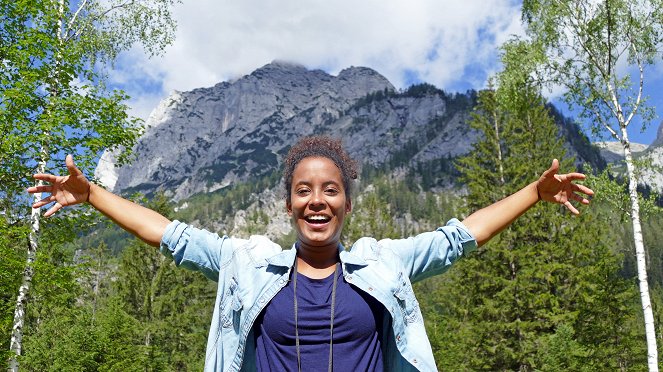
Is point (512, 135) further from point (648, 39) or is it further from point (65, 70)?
point (65, 70)

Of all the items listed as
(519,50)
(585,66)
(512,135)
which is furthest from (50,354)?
(512,135)

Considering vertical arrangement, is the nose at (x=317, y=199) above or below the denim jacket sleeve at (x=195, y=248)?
above

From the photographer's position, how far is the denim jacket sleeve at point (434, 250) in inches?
96.3

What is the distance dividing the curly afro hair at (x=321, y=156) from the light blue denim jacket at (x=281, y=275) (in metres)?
0.32

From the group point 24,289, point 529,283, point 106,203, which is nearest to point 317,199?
point 106,203

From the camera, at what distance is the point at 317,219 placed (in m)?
2.31

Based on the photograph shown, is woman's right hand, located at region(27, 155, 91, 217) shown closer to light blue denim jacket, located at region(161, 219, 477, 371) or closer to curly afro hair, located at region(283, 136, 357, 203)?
light blue denim jacket, located at region(161, 219, 477, 371)

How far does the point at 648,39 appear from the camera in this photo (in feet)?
45.0

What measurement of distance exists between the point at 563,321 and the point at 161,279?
54.7 ft

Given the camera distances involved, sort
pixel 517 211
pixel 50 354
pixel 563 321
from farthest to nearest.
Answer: pixel 563 321, pixel 50 354, pixel 517 211

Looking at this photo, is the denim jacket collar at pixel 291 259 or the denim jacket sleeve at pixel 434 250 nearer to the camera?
the denim jacket collar at pixel 291 259

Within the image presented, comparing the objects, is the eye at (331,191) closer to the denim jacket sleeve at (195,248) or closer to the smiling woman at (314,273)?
the smiling woman at (314,273)

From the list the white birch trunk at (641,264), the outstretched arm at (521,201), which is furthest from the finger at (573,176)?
the white birch trunk at (641,264)

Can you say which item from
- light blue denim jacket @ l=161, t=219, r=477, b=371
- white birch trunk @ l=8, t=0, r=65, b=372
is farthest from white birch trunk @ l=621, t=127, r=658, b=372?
white birch trunk @ l=8, t=0, r=65, b=372
